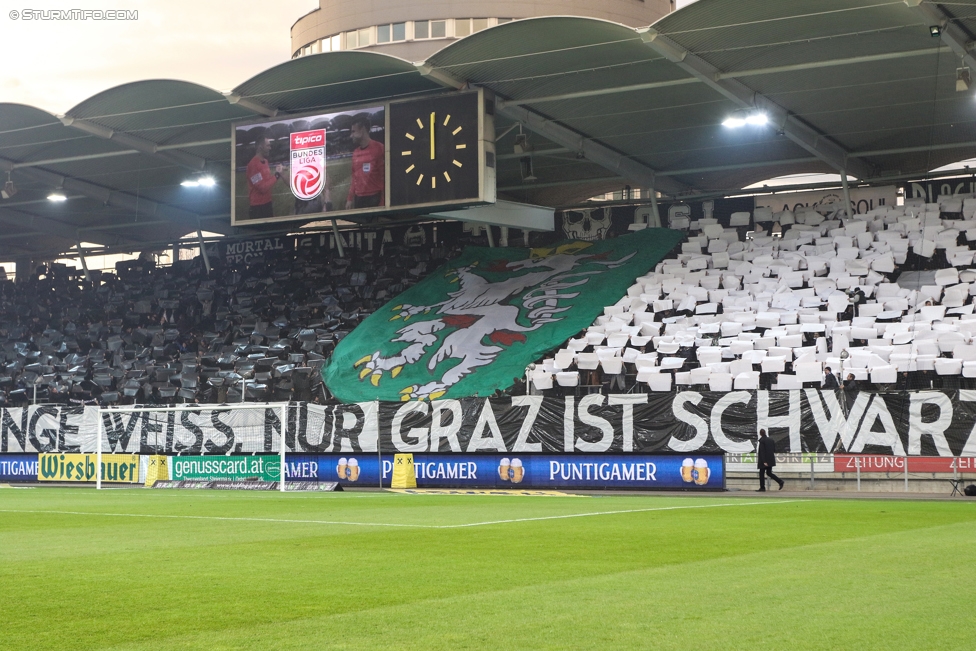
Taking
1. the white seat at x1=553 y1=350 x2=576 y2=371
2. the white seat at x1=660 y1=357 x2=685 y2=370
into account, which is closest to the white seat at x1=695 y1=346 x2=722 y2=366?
the white seat at x1=660 y1=357 x2=685 y2=370

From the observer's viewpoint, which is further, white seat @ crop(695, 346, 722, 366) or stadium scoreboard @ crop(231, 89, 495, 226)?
white seat @ crop(695, 346, 722, 366)

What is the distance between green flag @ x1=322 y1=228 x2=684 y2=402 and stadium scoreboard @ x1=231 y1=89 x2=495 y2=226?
20.5ft

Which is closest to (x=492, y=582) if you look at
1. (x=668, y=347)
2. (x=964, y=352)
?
(x=964, y=352)

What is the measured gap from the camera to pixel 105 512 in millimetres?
18609

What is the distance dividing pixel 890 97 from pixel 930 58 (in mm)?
3441

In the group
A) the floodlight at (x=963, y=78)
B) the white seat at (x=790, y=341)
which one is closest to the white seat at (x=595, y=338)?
the white seat at (x=790, y=341)

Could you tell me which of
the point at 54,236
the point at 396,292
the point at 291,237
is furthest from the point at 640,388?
the point at 54,236

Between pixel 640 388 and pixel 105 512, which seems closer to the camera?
pixel 105 512

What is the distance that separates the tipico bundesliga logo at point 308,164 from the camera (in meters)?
32.4

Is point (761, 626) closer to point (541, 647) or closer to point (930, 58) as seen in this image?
point (541, 647)

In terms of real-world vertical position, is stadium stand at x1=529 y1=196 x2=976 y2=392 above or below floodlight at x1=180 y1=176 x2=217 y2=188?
below

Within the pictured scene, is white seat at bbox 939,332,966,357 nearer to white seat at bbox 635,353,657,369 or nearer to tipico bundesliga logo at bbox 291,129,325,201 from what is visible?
white seat at bbox 635,353,657,369

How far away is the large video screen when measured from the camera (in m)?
31.9

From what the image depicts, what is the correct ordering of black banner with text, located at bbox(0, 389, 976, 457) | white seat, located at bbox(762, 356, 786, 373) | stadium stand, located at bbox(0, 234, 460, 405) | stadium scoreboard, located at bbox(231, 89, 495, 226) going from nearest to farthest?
black banner with text, located at bbox(0, 389, 976, 457), stadium scoreboard, located at bbox(231, 89, 495, 226), white seat, located at bbox(762, 356, 786, 373), stadium stand, located at bbox(0, 234, 460, 405)
